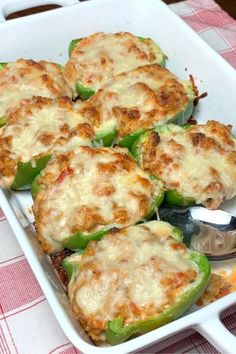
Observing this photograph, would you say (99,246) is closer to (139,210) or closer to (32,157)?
(139,210)

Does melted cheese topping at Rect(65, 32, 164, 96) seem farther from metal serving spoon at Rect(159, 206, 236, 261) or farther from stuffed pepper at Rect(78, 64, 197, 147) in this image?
metal serving spoon at Rect(159, 206, 236, 261)

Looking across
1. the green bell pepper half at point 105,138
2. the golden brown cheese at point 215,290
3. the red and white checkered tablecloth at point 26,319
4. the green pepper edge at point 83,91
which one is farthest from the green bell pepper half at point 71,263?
the green pepper edge at point 83,91

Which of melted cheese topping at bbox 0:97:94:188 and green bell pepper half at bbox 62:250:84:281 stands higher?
melted cheese topping at bbox 0:97:94:188

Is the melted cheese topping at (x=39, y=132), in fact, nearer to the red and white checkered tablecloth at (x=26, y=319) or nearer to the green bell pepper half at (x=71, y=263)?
the red and white checkered tablecloth at (x=26, y=319)

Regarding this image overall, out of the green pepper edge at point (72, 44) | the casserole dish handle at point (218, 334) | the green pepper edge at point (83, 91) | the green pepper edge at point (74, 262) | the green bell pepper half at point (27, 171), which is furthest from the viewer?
the green pepper edge at point (72, 44)

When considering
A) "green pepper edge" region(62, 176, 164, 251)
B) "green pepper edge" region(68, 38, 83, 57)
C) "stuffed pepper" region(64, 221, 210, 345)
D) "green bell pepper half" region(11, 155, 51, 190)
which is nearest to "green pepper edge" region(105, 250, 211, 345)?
"stuffed pepper" region(64, 221, 210, 345)

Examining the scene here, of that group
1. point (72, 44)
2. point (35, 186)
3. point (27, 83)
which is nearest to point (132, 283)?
Answer: point (35, 186)

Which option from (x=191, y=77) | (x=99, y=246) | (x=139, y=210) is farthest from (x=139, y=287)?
(x=191, y=77)
